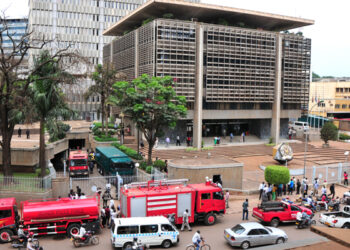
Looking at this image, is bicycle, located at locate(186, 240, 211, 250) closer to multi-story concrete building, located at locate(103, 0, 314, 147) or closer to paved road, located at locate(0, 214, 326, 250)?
paved road, located at locate(0, 214, 326, 250)

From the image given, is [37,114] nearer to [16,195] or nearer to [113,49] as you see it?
[16,195]

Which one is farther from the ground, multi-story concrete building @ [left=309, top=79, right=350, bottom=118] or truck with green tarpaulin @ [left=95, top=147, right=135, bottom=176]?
multi-story concrete building @ [left=309, top=79, right=350, bottom=118]

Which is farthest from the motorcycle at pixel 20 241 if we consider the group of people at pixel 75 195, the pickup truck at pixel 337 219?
the pickup truck at pixel 337 219

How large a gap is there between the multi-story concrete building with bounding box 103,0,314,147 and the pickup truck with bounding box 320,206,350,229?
1053 inches

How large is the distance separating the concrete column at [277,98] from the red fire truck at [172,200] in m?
34.7

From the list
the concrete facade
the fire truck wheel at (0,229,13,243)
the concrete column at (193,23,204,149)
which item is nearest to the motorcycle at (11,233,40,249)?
the fire truck wheel at (0,229,13,243)

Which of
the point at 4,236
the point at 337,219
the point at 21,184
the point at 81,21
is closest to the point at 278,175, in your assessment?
the point at 337,219

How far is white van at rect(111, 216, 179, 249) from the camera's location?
1678 cm

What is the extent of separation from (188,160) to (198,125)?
1802 centimetres

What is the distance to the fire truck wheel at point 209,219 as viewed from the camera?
20828 mm

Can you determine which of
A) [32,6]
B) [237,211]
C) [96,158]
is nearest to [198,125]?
[96,158]

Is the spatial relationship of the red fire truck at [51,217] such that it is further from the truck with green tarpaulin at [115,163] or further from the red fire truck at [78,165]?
the red fire truck at [78,165]

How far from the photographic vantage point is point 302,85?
55.5 metres

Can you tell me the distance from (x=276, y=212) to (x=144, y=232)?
8503 millimetres
